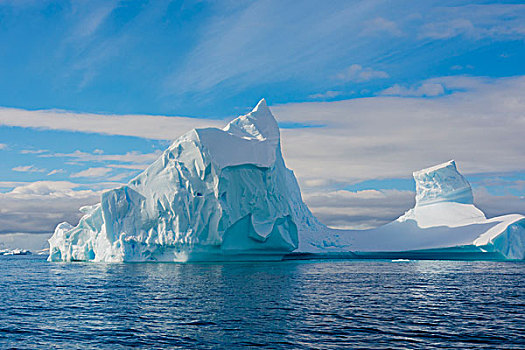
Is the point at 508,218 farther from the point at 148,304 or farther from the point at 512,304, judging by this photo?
the point at 148,304

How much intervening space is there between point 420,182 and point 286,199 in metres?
21.1

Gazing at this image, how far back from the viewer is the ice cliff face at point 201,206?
32.4 m

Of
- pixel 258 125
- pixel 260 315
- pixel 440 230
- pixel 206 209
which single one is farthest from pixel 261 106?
pixel 260 315

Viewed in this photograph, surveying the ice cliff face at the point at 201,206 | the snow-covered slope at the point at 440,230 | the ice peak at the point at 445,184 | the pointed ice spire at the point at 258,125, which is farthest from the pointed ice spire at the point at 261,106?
the ice peak at the point at 445,184

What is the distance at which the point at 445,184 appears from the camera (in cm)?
5031

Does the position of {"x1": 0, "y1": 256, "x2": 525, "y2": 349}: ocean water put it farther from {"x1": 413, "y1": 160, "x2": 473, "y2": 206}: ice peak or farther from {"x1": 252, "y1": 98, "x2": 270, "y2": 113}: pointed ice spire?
{"x1": 413, "y1": 160, "x2": 473, "y2": 206}: ice peak

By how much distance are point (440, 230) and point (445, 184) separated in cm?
586

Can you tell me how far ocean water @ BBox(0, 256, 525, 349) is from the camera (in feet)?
33.3

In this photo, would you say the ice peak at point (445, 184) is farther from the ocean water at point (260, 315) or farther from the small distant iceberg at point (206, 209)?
the ocean water at point (260, 315)

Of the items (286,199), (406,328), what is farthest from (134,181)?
(406,328)

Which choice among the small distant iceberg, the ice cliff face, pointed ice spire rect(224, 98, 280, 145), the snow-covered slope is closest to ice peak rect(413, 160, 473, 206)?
the snow-covered slope

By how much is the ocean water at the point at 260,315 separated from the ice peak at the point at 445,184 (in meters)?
29.4

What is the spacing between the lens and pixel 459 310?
14375mm

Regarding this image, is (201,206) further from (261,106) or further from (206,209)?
(261,106)
